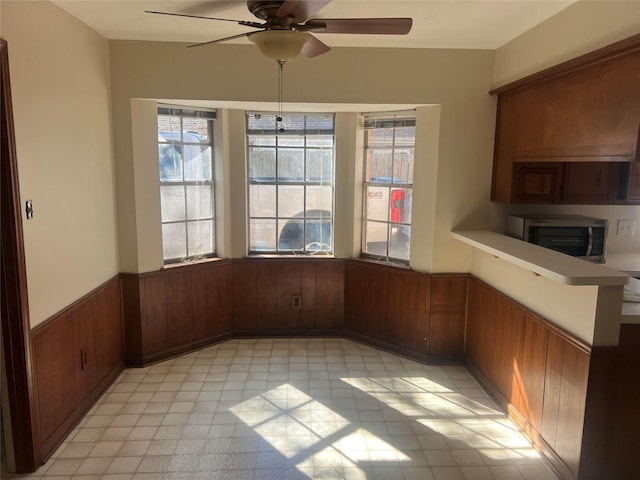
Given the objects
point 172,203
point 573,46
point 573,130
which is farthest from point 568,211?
point 172,203

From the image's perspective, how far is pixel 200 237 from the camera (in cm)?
402

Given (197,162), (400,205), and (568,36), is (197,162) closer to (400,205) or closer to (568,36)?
(400,205)

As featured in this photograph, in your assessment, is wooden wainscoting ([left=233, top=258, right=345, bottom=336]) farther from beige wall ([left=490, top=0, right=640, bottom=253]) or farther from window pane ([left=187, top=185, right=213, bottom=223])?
beige wall ([left=490, top=0, right=640, bottom=253])

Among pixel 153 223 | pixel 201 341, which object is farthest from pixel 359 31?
pixel 201 341

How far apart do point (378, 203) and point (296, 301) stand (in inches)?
48.4

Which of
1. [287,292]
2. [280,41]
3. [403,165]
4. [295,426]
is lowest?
[295,426]

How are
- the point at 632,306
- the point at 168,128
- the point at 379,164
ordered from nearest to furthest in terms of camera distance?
1. the point at 632,306
2. the point at 168,128
3. the point at 379,164

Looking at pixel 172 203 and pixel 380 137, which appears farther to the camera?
pixel 380 137

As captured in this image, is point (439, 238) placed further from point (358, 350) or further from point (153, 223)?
point (153, 223)

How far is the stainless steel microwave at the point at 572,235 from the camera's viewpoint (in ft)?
9.87

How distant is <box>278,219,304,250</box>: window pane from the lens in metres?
4.28

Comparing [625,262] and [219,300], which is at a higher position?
[625,262]

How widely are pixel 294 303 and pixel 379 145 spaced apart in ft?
5.57

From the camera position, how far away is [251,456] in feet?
8.29
